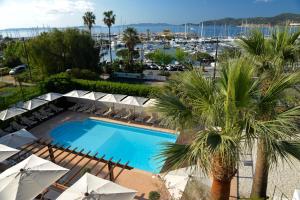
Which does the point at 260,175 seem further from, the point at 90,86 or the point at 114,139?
the point at 90,86

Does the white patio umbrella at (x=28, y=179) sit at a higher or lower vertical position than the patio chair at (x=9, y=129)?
higher

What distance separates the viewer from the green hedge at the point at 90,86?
1982 cm

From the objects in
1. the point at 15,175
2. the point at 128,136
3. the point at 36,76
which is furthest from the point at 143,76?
the point at 15,175

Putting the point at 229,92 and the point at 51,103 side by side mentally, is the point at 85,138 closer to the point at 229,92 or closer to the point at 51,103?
the point at 51,103

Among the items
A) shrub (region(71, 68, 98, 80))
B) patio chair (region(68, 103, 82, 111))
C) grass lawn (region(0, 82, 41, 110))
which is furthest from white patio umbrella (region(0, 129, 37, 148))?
shrub (region(71, 68, 98, 80))

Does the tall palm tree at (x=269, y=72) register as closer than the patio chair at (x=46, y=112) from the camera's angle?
Yes

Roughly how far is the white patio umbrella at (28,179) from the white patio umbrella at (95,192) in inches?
50.1

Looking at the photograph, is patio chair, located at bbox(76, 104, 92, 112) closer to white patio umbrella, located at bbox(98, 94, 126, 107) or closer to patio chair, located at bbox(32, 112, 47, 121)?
white patio umbrella, located at bbox(98, 94, 126, 107)

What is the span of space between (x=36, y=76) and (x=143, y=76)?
46.6 feet

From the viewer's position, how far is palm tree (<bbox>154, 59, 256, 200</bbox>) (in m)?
4.47

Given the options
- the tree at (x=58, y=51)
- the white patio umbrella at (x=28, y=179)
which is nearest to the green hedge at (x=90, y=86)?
the tree at (x=58, y=51)

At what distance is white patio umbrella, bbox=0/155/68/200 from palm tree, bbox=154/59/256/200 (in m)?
5.60

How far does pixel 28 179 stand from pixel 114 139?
322 inches

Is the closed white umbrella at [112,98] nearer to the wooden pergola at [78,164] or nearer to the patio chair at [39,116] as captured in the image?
the patio chair at [39,116]
